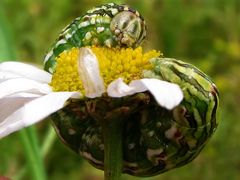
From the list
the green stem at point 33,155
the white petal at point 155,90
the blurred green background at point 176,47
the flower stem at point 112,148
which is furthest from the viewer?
the blurred green background at point 176,47

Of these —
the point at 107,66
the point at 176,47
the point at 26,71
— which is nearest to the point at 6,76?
the point at 26,71

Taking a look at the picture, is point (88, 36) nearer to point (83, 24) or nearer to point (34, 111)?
point (83, 24)

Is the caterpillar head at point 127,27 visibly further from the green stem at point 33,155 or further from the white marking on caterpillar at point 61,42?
the green stem at point 33,155

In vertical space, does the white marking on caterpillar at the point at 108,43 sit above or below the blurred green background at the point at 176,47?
above

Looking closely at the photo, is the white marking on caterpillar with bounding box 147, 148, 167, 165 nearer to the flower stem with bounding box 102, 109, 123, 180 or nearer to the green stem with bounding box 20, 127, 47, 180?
the flower stem with bounding box 102, 109, 123, 180

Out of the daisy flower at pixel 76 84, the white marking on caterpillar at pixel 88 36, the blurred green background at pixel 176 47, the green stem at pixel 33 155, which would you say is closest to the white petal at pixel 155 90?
the daisy flower at pixel 76 84

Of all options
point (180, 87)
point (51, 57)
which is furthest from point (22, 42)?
point (180, 87)
